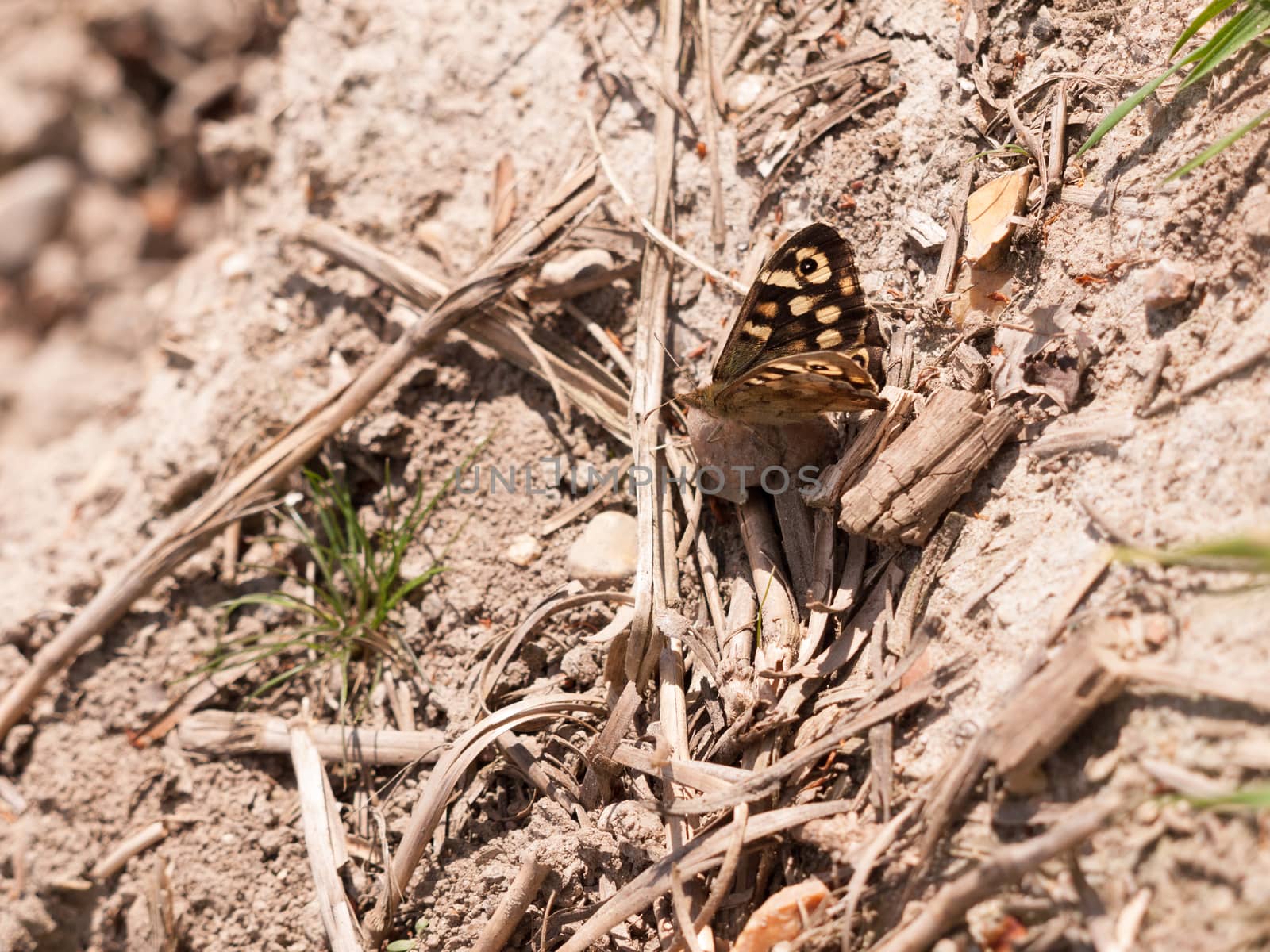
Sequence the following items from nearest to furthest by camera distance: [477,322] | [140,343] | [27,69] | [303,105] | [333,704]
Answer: [333,704], [477,322], [303,105], [140,343], [27,69]

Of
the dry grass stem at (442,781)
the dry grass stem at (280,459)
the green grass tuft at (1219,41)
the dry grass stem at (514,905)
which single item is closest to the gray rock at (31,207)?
the dry grass stem at (280,459)

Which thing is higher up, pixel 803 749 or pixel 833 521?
pixel 833 521

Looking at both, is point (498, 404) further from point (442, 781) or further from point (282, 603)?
point (442, 781)

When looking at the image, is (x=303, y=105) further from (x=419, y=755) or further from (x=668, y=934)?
(x=668, y=934)

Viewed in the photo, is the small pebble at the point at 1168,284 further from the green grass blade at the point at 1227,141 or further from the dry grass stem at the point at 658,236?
the dry grass stem at the point at 658,236

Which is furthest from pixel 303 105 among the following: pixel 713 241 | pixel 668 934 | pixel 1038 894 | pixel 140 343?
pixel 1038 894

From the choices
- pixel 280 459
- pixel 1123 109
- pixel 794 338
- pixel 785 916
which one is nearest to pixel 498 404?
pixel 280 459
